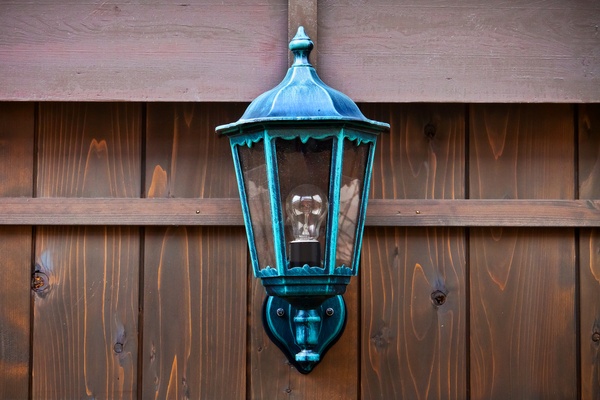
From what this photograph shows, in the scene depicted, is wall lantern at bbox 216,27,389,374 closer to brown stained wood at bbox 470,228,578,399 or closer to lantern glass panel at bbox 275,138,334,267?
lantern glass panel at bbox 275,138,334,267

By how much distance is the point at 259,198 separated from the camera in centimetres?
216

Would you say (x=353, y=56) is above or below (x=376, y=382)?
above

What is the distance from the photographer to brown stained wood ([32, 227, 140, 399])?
2.45 meters

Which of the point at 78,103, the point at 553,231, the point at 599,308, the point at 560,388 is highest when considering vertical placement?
the point at 78,103

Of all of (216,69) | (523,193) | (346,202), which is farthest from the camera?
(523,193)

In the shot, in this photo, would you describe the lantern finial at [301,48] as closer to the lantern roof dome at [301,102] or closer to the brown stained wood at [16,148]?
the lantern roof dome at [301,102]

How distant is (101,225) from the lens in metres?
2.47

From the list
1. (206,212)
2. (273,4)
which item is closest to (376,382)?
(206,212)

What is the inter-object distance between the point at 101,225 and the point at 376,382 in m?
0.85

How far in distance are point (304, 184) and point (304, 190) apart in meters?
0.01

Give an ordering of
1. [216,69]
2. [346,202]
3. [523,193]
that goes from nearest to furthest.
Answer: [346,202] < [216,69] < [523,193]

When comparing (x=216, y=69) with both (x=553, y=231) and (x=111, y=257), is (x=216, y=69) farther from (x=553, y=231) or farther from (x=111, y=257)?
(x=553, y=231)

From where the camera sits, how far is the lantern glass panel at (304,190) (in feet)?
6.85

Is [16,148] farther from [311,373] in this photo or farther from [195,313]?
[311,373]
